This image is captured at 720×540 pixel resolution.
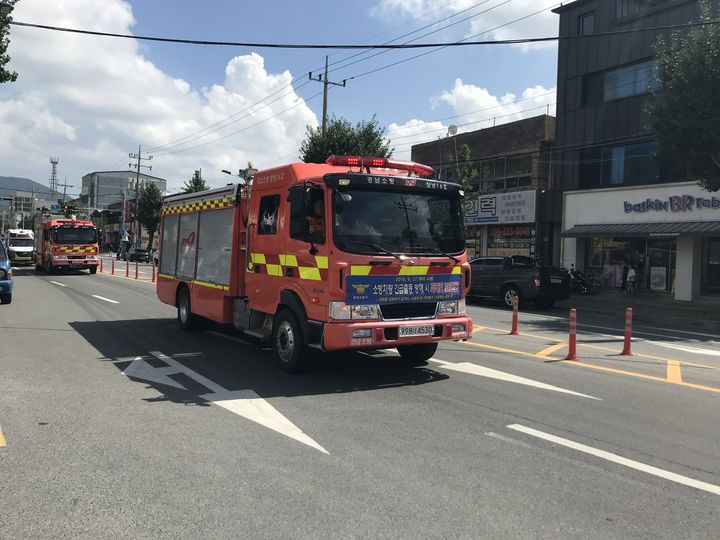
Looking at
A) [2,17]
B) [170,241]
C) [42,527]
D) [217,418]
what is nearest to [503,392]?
[217,418]

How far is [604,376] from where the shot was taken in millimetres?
7965

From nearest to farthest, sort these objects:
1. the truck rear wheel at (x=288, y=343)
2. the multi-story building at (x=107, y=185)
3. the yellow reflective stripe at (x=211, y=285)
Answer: the truck rear wheel at (x=288, y=343)
the yellow reflective stripe at (x=211, y=285)
the multi-story building at (x=107, y=185)

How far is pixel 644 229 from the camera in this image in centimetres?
2347

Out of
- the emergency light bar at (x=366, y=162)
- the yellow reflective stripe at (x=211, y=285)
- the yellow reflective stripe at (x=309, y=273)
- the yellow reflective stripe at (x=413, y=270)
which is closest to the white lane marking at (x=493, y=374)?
the yellow reflective stripe at (x=413, y=270)

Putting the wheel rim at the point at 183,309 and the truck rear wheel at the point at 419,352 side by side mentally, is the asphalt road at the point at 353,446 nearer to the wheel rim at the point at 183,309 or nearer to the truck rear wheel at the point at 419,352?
the truck rear wheel at the point at 419,352

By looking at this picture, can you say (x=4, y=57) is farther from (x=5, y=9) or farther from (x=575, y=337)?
(x=575, y=337)

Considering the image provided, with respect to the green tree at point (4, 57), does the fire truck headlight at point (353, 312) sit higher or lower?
lower

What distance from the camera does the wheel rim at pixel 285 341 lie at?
7473 millimetres

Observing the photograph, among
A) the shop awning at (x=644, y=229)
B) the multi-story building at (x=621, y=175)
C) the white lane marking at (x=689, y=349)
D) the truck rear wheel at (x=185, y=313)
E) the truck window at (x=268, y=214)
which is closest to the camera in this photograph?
the truck window at (x=268, y=214)

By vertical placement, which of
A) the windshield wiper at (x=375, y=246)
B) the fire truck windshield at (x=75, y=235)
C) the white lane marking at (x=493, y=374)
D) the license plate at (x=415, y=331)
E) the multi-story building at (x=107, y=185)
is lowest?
the white lane marking at (x=493, y=374)

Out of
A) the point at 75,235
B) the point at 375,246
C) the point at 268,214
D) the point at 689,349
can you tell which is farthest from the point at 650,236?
the point at 75,235

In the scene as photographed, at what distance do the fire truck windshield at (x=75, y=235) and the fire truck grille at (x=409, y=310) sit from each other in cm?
2604

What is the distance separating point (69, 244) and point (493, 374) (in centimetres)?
2650

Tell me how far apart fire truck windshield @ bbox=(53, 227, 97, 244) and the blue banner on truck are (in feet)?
85.3
